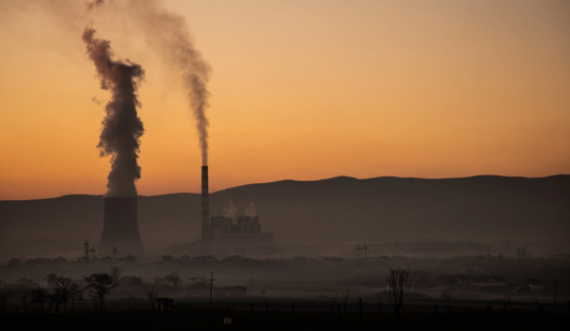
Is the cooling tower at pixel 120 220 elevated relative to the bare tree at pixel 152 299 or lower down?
elevated

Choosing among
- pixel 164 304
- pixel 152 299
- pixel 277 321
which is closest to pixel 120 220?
pixel 152 299

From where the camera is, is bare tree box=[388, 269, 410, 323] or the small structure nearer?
bare tree box=[388, 269, 410, 323]

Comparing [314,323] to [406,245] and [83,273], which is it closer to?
[83,273]

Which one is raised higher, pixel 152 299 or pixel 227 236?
pixel 227 236

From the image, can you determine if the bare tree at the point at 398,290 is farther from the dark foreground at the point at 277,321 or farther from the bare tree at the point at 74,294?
the bare tree at the point at 74,294

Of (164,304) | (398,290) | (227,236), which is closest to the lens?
(164,304)

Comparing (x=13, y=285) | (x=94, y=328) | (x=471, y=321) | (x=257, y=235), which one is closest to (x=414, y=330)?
(x=471, y=321)

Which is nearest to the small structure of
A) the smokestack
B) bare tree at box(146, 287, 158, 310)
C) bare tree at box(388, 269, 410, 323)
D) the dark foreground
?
bare tree at box(146, 287, 158, 310)

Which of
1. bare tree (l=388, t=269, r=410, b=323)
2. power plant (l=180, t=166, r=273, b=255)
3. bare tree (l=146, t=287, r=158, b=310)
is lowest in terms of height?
bare tree (l=146, t=287, r=158, b=310)

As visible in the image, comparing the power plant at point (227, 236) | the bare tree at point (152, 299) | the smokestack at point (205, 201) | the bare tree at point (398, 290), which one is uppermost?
the smokestack at point (205, 201)

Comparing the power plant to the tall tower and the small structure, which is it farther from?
the small structure

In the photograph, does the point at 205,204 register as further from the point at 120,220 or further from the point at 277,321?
the point at 277,321

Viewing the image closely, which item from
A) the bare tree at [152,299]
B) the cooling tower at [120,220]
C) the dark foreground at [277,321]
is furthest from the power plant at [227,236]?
the dark foreground at [277,321]

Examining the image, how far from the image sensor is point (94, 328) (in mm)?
41594
